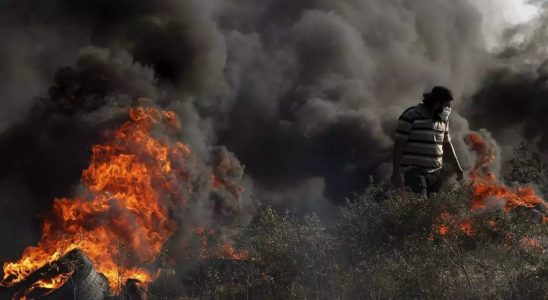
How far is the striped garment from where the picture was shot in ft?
24.1

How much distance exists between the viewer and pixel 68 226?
9.61 meters

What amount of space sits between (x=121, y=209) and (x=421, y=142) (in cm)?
505

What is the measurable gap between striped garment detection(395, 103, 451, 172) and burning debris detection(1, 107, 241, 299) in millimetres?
3851

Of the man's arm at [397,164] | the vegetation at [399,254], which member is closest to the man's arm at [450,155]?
the vegetation at [399,254]

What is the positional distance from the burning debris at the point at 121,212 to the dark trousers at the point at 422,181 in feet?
12.3

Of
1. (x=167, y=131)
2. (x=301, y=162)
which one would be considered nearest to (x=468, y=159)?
(x=301, y=162)

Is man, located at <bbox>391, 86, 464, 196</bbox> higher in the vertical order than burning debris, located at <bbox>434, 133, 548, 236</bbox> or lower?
higher

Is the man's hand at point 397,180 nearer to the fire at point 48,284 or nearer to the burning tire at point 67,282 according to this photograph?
the burning tire at point 67,282

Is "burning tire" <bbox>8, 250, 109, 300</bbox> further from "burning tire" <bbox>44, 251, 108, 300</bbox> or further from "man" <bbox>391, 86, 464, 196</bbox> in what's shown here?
"man" <bbox>391, 86, 464, 196</bbox>

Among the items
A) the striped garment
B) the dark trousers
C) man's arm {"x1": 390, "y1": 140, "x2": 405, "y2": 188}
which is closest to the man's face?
the striped garment

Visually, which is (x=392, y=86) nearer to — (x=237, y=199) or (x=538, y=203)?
(x=237, y=199)

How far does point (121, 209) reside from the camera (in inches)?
384

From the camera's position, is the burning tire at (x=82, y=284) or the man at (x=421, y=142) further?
the burning tire at (x=82, y=284)

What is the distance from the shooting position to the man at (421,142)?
7332 mm
